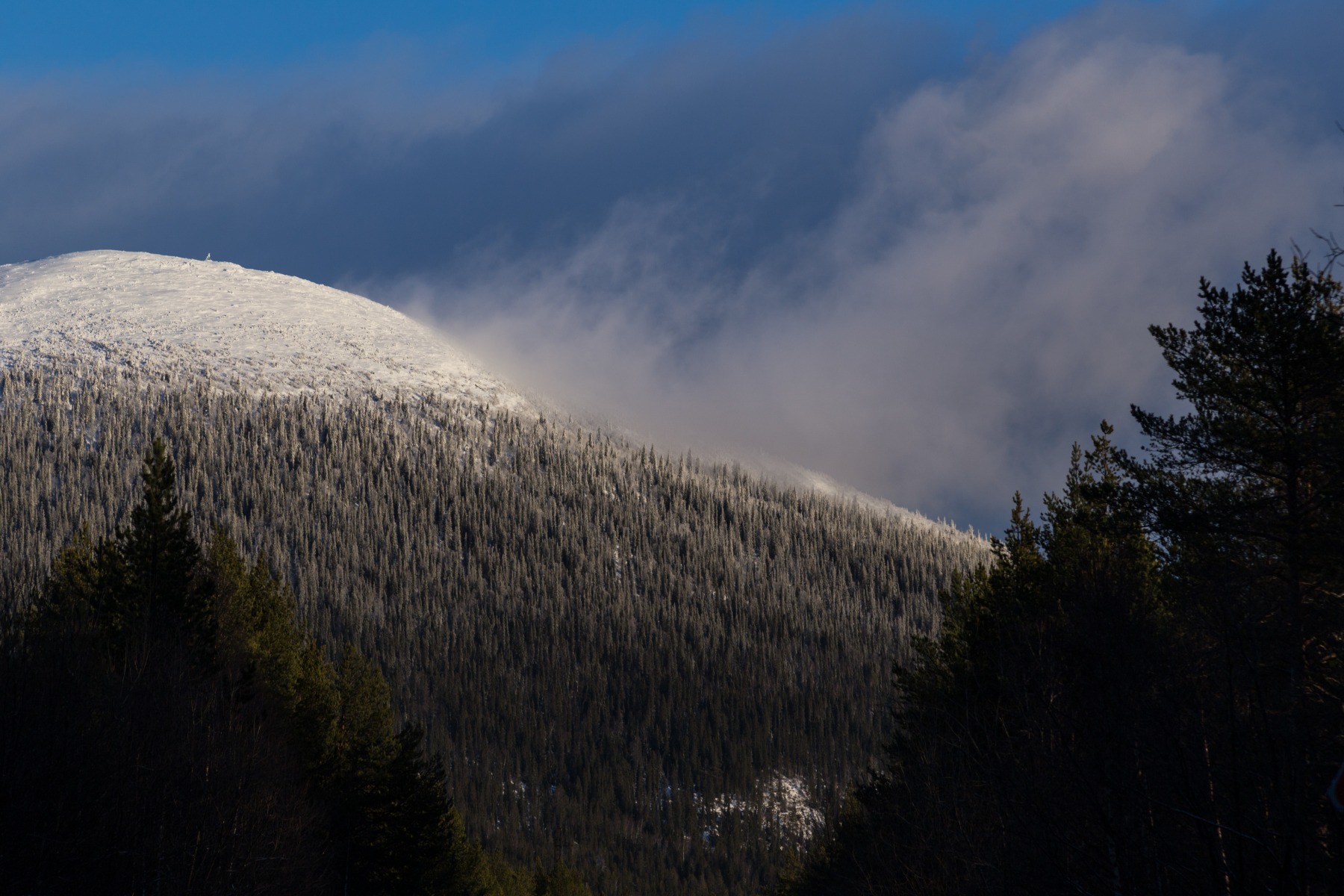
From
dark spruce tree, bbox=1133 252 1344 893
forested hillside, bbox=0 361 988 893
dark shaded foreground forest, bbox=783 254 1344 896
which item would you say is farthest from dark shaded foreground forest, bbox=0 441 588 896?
forested hillside, bbox=0 361 988 893

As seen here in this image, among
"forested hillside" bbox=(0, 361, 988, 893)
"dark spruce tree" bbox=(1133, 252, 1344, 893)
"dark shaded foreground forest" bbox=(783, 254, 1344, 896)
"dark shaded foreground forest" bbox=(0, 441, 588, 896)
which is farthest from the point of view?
"forested hillside" bbox=(0, 361, 988, 893)

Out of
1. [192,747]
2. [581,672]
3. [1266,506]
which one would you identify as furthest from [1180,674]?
[581,672]

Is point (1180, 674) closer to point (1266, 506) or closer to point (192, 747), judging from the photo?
point (1266, 506)

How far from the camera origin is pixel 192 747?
1814 centimetres

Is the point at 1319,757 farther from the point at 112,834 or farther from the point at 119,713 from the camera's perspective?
the point at 119,713

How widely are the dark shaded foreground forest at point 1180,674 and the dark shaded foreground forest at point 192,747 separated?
11.8 metres

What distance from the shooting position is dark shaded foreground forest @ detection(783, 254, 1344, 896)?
884 cm

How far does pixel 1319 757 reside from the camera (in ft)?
36.7

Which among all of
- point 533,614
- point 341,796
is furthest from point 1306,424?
point 533,614

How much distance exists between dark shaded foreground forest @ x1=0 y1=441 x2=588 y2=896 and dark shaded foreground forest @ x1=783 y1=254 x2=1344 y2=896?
38.7 ft

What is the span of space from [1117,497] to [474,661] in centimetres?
14993

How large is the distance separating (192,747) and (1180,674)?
1607 centimetres

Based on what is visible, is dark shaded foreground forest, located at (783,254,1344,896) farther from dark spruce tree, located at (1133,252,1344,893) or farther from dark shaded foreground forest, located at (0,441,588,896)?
dark shaded foreground forest, located at (0,441,588,896)

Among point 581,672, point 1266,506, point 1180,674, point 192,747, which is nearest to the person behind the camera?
point 1180,674
